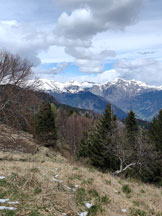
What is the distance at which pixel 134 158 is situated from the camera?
92.6 feet

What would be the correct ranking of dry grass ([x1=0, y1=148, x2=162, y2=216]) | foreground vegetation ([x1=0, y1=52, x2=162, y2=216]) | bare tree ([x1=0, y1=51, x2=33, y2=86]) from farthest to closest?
1. bare tree ([x1=0, y1=51, x2=33, y2=86])
2. foreground vegetation ([x1=0, y1=52, x2=162, y2=216])
3. dry grass ([x1=0, y1=148, x2=162, y2=216])

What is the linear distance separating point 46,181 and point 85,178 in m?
2.48

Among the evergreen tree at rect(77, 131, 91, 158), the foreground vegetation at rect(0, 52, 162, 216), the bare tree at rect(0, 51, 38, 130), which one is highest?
the bare tree at rect(0, 51, 38, 130)

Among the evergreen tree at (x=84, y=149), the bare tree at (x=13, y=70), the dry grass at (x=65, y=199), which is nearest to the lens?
the dry grass at (x=65, y=199)

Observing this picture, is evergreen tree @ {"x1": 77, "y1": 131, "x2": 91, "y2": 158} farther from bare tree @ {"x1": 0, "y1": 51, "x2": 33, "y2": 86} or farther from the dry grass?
the dry grass

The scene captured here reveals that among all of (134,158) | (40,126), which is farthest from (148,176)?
(40,126)

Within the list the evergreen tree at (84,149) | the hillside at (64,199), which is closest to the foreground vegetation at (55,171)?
the hillside at (64,199)

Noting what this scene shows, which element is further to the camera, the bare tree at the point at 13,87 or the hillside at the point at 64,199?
the bare tree at the point at 13,87

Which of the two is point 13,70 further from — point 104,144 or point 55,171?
point 104,144

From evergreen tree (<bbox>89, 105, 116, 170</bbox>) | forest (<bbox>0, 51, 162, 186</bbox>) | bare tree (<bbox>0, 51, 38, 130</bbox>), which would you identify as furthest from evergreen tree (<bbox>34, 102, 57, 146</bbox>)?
bare tree (<bbox>0, 51, 38, 130</bbox>)

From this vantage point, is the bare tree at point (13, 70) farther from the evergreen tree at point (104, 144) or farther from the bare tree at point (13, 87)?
the evergreen tree at point (104, 144)

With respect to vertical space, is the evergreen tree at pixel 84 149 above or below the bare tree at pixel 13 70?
below

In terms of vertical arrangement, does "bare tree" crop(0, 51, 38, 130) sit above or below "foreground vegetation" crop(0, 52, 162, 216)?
above

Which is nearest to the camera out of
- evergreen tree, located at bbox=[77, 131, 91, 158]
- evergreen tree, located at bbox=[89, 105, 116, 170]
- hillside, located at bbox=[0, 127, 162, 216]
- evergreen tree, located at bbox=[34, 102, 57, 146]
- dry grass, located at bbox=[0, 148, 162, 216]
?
hillside, located at bbox=[0, 127, 162, 216]
